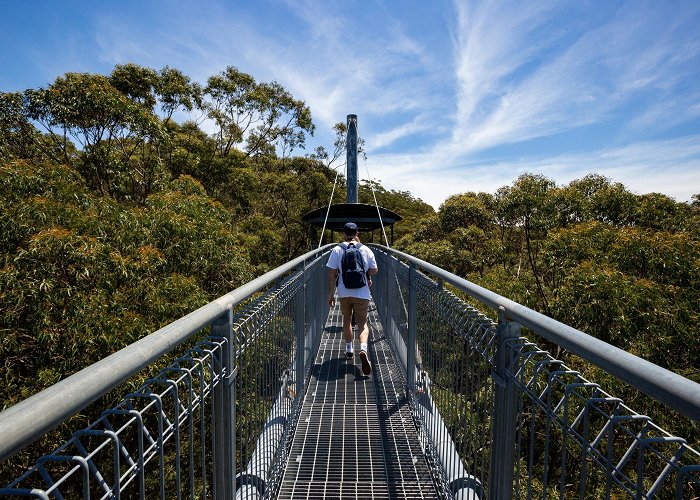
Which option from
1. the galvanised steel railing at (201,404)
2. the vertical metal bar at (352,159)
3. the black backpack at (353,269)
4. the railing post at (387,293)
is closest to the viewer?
the galvanised steel railing at (201,404)

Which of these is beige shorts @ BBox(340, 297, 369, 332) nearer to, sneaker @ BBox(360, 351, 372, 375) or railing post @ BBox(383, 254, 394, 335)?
sneaker @ BBox(360, 351, 372, 375)

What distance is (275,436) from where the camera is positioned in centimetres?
282

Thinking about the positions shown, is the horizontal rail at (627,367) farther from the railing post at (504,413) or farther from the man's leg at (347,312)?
the man's leg at (347,312)

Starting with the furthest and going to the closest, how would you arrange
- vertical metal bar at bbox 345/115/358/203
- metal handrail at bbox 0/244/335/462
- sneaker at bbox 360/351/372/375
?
1. vertical metal bar at bbox 345/115/358/203
2. sneaker at bbox 360/351/372/375
3. metal handrail at bbox 0/244/335/462

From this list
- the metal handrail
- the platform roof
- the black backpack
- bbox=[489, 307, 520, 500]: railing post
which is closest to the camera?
the metal handrail

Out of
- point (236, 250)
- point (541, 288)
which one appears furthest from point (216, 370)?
point (541, 288)

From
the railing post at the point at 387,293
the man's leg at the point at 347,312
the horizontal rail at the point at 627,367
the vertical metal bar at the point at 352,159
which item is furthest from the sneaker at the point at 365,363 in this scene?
the vertical metal bar at the point at 352,159

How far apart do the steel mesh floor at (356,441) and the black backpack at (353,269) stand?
1067 mm

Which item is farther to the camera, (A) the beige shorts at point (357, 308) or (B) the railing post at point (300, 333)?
(A) the beige shorts at point (357, 308)

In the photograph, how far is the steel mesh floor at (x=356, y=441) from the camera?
2.85 m

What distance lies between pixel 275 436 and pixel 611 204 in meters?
11.4

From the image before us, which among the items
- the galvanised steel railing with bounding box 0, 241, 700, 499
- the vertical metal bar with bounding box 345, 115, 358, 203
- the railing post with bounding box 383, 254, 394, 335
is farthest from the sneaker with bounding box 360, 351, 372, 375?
the vertical metal bar with bounding box 345, 115, 358, 203

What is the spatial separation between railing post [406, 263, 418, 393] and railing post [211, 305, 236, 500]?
218 cm

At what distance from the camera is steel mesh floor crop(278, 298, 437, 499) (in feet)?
9.36
